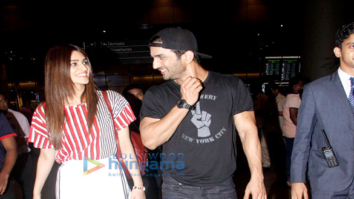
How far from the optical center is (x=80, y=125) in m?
1.91

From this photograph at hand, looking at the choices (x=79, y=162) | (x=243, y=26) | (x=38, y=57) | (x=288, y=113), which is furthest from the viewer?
(x=38, y=57)

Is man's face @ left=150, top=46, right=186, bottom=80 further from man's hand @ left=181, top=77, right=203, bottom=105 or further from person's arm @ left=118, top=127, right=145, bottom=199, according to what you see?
person's arm @ left=118, top=127, right=145, bottom=199

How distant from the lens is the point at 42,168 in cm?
193

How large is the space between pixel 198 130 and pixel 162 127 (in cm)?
31

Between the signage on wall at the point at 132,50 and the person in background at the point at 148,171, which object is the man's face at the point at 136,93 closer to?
the person in background at the point at 148,171

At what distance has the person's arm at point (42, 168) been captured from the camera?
1.91m

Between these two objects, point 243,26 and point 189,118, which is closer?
point 189,118

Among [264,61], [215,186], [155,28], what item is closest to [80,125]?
[215,186]

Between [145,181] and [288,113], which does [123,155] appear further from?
[288,113]

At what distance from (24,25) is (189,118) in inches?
385

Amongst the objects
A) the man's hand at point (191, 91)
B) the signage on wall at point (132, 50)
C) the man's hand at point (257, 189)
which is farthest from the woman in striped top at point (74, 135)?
the signage on wall at point (132, 50)

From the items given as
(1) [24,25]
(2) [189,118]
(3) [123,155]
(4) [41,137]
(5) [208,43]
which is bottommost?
(3) [123,155]

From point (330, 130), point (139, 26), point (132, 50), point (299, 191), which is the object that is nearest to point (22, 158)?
point (299, 191)

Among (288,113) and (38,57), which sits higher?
(38,57)
